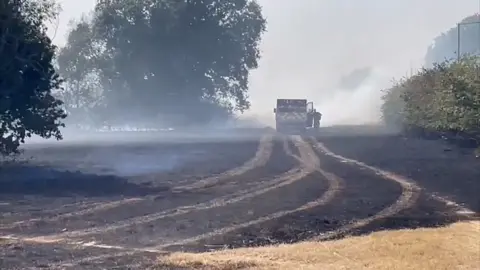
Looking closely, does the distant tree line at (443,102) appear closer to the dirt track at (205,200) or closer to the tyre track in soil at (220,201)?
the dirt track at (205,200)

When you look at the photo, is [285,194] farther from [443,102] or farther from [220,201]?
[443,102]

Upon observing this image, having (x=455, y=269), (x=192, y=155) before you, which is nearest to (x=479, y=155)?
(x=192, y=155)

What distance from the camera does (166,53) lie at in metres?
78.1

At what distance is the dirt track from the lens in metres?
14.7

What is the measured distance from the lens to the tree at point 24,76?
31.9 m

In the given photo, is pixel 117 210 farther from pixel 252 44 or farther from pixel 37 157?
pixel 252 44

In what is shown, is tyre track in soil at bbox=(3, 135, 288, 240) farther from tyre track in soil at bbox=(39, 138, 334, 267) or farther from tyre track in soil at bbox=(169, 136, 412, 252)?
tyre track in soil at bbox=(169, 136, 412, 252)

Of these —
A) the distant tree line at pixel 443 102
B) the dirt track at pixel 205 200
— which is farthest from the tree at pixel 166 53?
the dirt track at pixel 205 200

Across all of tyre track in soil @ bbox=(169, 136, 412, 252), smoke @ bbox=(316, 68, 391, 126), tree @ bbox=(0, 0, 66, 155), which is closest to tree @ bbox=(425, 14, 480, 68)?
smoke @ bbox=(316, 68, 391, 126)

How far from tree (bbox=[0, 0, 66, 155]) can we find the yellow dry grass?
19547 mm

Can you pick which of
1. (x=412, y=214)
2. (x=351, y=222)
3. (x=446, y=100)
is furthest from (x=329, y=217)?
(x=446, y=100)

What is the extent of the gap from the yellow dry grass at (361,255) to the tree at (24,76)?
19547 millimetres

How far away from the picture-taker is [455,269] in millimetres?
12727

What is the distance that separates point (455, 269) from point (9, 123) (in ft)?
76.3
